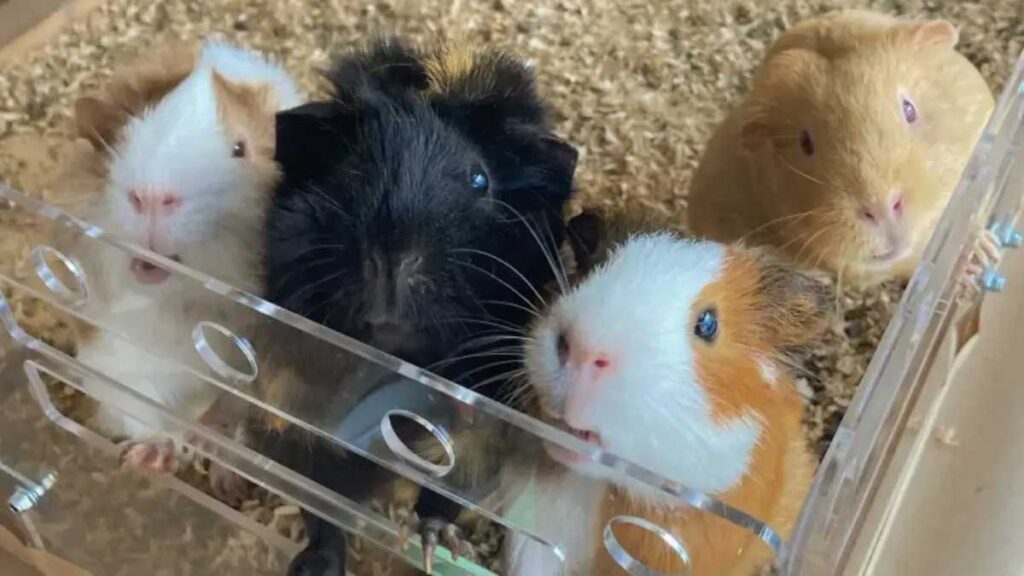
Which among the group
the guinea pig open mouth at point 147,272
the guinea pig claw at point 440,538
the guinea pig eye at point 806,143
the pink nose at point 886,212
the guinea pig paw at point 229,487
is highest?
the guinea pig eye at point 806,143

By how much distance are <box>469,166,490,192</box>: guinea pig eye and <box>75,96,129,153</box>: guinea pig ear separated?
34cm

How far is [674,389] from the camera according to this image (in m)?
0.66

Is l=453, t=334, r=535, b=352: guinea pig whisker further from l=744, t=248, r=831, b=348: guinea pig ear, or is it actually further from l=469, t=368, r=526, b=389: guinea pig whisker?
l=744, t=248, r=831, b=348: guinea pig ear

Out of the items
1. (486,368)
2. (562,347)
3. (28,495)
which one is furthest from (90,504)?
(562,347)

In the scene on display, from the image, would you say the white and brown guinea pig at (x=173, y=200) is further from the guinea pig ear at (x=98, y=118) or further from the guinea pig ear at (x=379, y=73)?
the guinea pig ear at (x=379, y=73)

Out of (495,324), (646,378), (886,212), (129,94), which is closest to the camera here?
(646,378)

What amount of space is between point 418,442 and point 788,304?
265 millimetres

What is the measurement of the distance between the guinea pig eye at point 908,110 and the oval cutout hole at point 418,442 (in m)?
0.47

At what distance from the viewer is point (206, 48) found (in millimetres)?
A: 1092

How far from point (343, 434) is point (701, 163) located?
1.69 ft

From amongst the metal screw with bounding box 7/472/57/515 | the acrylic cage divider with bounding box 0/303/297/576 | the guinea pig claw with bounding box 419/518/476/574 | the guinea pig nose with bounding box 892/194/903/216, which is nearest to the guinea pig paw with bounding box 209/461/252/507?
the acrylic cage divider with bounding box 0/303/297/576

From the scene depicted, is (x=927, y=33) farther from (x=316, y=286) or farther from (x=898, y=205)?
(x=316, y=286)

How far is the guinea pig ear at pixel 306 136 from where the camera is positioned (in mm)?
772

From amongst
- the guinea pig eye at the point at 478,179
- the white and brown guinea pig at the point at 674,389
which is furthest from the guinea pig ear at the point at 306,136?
the white and brown guinea pig at the point at 674,389
